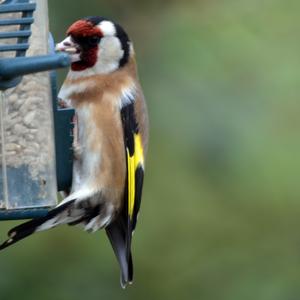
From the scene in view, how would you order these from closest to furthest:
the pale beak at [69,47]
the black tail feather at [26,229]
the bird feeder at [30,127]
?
the bird feeder at [30,127]
the black tail feather at [26,229]
the pale beak at [69,47]

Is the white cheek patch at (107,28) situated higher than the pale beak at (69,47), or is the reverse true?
the white cheek patch at (107,28)

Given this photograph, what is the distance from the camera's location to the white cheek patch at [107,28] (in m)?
7.51

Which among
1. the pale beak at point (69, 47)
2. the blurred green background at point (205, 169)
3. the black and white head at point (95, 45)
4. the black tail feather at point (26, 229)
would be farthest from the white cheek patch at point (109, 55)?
the black tail feather at point (26, 229)

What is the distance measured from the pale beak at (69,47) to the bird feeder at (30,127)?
0.62 ft

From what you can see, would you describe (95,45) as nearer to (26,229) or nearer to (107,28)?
(107,28)

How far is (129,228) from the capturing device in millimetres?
7258

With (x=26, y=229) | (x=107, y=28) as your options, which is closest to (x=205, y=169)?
(x=107, y=28)

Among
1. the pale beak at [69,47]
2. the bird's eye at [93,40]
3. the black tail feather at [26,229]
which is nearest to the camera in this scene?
the black tail feather at [26,229]

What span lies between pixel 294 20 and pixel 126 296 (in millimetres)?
1556

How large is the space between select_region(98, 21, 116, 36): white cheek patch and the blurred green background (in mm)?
424

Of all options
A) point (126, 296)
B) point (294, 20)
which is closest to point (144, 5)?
point (294, 20)

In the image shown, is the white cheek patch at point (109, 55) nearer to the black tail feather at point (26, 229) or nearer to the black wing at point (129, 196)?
the black wing at point (129, 196)

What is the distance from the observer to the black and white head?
24.3 ft

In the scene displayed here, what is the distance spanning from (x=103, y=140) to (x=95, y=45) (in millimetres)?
458
